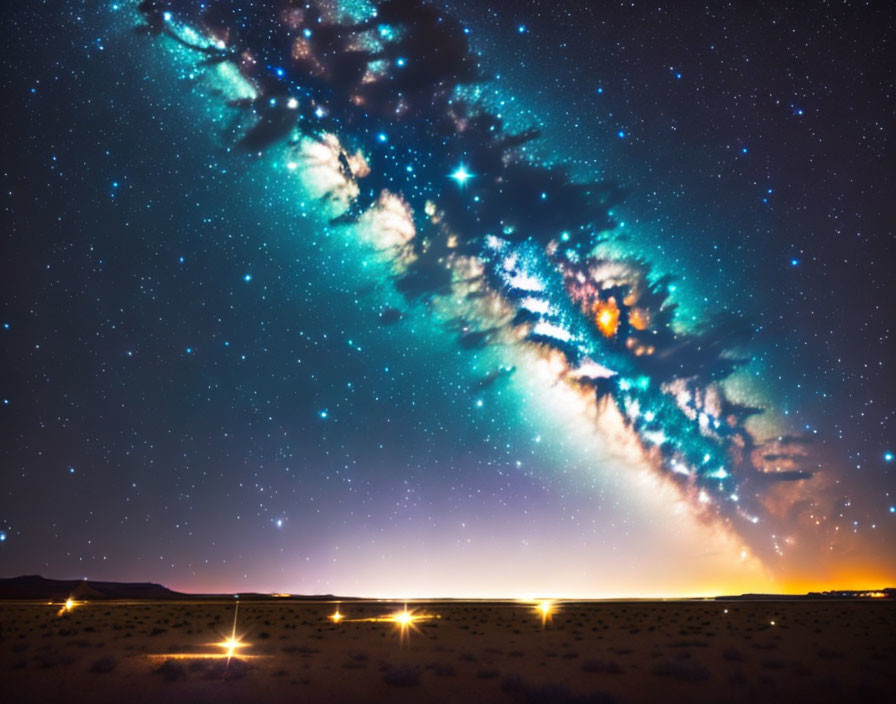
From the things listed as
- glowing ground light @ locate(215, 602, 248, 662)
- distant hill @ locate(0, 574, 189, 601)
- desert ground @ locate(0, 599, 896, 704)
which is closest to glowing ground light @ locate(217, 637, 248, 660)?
glowing ground light @ locate(215, 602, 248, 662)

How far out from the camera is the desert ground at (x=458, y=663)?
37.2ft

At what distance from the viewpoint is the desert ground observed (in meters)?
11.3

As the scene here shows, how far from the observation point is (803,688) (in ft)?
37.7

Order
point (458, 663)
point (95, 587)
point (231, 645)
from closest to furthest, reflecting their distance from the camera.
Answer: point (458, 663)
point (231, 645)
point (95, 587)

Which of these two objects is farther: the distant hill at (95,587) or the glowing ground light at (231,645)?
the distant hill at (95,587)

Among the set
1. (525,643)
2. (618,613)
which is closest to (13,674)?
(525,643)

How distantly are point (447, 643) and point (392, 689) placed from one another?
280 inches

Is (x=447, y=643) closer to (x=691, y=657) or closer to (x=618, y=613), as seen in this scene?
(x=691, y=657)

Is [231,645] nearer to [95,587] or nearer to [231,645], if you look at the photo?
[231,645]

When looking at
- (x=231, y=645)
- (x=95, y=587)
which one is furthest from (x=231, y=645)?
(x=95, y=587)

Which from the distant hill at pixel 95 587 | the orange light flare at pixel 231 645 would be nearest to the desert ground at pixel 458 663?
the orange light flare at pixel 231 645

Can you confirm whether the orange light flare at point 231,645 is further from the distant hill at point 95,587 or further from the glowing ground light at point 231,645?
the distant hill at point 95,587

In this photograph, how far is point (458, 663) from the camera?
14.6 m

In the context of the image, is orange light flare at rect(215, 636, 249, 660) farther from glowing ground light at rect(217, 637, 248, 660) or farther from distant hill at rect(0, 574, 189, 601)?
distant hill at rect(0, 574, 189, 601)
